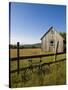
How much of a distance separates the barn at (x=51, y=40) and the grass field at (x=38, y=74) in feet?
0.24

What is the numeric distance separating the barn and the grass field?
7cm

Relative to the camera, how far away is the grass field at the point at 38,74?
2.22 m

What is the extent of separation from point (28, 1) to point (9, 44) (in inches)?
19.4

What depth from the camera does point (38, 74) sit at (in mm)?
2285

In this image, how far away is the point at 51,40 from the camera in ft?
7.63

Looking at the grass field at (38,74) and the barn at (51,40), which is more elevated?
the barn at (51,40)

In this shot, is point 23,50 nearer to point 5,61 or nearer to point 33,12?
point 5,61

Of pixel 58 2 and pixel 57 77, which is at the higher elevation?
pixel 58 2

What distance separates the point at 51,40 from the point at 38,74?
1.26ft

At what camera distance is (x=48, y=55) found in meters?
2.32

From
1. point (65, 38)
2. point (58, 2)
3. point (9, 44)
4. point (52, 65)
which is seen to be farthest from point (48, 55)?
point (58, 2)

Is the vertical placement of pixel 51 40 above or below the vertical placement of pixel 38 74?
above

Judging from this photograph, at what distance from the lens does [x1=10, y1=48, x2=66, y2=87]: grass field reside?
2225 millimetres

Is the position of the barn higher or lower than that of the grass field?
higher
